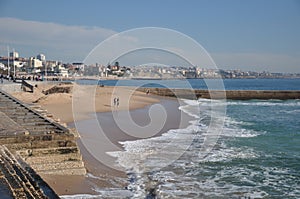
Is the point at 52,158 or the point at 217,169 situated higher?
the point at 52,158

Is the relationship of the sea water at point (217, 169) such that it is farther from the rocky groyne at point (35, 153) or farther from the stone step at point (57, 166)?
the rocky groyne at point (35, 153)

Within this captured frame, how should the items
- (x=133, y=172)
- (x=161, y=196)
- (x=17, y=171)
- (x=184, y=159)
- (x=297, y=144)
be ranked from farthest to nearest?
(x=297, y=144) → (x=184, y=159) → (x=133, y=172) → (x=161, y=196) → (x=17, y=171)

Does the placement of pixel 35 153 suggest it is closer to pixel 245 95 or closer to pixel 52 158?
pixel 52 158

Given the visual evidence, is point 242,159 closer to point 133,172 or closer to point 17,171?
point 133,172

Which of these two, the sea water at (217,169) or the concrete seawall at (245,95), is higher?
the concrete seawall at (245,95)

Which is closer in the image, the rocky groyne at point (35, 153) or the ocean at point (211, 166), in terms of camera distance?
the rocky groyne at point (35, 153)

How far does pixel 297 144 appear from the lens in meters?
12.1

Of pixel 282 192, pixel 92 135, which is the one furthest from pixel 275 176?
pixel 92 135

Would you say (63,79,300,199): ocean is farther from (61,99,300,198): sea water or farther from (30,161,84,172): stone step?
(30,161,84,172): stone step

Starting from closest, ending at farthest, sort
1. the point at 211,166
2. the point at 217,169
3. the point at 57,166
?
the point at 57,166, the point at 217,169, the point at 211,166

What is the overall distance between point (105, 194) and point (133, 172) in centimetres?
169

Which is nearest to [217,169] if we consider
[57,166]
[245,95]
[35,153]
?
[57,166]

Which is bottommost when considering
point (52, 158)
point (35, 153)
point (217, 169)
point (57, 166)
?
point (217, 169)

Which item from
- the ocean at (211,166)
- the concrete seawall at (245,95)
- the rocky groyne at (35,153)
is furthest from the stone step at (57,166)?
the concrete seawall at (245,95)
